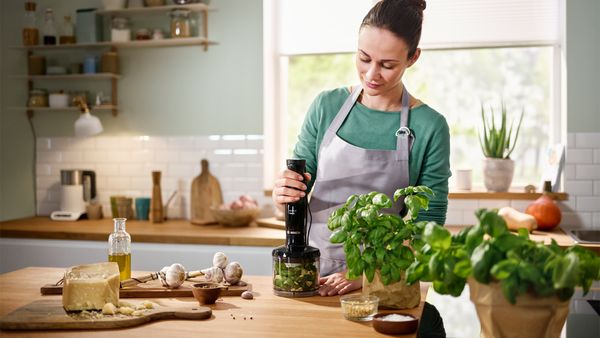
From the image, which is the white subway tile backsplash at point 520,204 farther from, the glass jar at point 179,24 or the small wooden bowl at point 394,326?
the small wooden bowl at point 394,326

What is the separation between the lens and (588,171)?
15.5 feet

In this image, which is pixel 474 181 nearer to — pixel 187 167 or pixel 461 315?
pixel 187 167

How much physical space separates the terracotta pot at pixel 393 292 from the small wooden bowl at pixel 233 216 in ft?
8.86

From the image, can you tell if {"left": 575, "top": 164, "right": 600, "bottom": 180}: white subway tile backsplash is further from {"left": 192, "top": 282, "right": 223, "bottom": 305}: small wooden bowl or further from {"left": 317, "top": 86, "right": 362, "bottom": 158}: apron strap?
{"left": 192, "top": 282, "right": 223, "bottom": 305}: small wooden bowl

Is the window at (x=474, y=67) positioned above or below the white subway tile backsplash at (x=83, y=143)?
above

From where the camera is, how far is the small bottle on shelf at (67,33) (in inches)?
215

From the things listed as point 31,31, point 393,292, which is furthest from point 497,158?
point 31,31

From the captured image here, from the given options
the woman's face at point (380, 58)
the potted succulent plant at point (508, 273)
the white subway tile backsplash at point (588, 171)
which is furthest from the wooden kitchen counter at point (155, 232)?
the potted succulent plant at point (508, 273)

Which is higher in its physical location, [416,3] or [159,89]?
[416,3]

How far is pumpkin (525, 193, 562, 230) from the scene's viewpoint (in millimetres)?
4496

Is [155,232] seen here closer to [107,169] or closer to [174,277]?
[107,169]

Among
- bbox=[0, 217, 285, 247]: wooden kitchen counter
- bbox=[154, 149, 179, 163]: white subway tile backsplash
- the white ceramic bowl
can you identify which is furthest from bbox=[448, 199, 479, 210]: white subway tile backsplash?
the white ceramic bowl

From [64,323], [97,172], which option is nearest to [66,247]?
[97,172]

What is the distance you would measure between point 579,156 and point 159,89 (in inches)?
119
